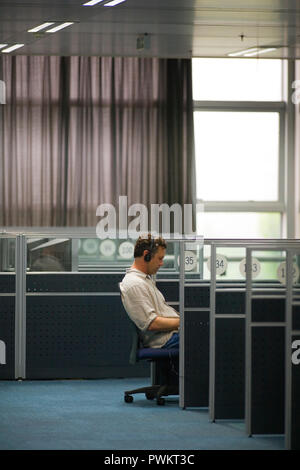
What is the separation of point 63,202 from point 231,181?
2164mm

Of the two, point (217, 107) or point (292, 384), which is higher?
point (217, 107)

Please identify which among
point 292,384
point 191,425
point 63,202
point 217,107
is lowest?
point 191,425

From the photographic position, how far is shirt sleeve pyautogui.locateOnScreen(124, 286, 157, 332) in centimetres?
577

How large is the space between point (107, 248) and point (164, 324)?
398 centimetres

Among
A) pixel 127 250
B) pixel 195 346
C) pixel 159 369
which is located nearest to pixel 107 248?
pixel 127 250

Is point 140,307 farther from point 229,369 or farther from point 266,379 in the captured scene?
point 266,379

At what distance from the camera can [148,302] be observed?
582 centimetres

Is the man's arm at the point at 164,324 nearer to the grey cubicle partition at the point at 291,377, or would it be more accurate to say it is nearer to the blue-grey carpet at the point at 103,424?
the blue-grey carpet at the point at 103,424

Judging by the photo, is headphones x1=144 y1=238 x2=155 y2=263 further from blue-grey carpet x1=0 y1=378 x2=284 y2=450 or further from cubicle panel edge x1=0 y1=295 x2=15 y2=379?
cubicle panel edge x1=0 y1=295 x2=15 y2=379

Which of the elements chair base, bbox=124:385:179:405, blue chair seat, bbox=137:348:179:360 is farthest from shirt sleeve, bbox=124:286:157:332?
chair base, bbox=124:385:179:405

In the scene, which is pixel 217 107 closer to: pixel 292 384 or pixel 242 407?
pixel 242 407

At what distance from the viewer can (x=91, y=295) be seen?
7086mm

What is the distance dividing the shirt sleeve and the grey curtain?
4.79 metres
